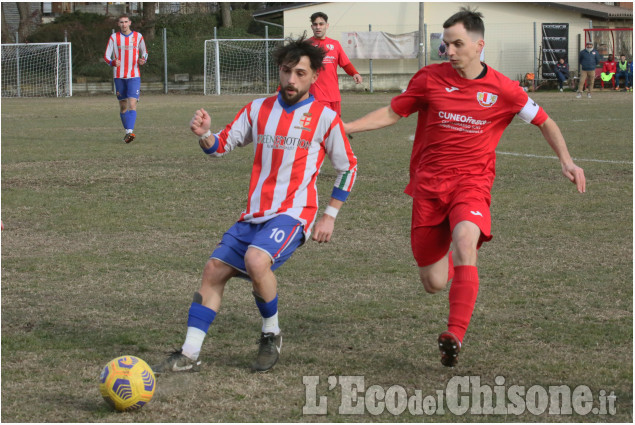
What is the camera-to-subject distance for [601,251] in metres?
6.85

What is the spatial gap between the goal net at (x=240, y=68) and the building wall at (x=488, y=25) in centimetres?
171

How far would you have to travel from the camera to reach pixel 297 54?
4418 millimetres

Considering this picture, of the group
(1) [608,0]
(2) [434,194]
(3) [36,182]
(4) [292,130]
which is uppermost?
(1) [608,0]

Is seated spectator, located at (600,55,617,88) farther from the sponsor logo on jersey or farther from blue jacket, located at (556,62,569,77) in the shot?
the sponsor logo on jersey

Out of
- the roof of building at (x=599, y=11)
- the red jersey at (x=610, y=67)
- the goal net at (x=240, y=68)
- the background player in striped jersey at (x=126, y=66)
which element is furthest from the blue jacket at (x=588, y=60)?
the background player in striped jersey at (x=126, y=66)

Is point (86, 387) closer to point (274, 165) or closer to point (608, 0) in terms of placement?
point (274, 165)

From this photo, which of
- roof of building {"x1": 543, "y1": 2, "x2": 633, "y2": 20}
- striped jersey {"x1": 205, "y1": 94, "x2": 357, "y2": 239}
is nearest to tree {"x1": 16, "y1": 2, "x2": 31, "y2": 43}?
roof of building {"x1": 543, "y1": 2, "x2": 633, "y2": 20}

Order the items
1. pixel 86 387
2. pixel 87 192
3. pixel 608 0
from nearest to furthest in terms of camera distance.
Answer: pixel 86 387 → pixel 87 192 → pixel 608 0

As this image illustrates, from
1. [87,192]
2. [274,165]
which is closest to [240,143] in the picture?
[274,165]

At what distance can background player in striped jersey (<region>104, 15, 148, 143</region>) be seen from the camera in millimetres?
15266

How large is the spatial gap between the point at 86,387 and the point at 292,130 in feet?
5.36

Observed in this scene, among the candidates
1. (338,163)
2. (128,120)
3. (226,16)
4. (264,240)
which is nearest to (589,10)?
(226,16)

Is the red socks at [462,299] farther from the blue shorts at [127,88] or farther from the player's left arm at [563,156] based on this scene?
the blue shorts at [127,88]

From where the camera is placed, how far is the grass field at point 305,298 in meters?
4.01
